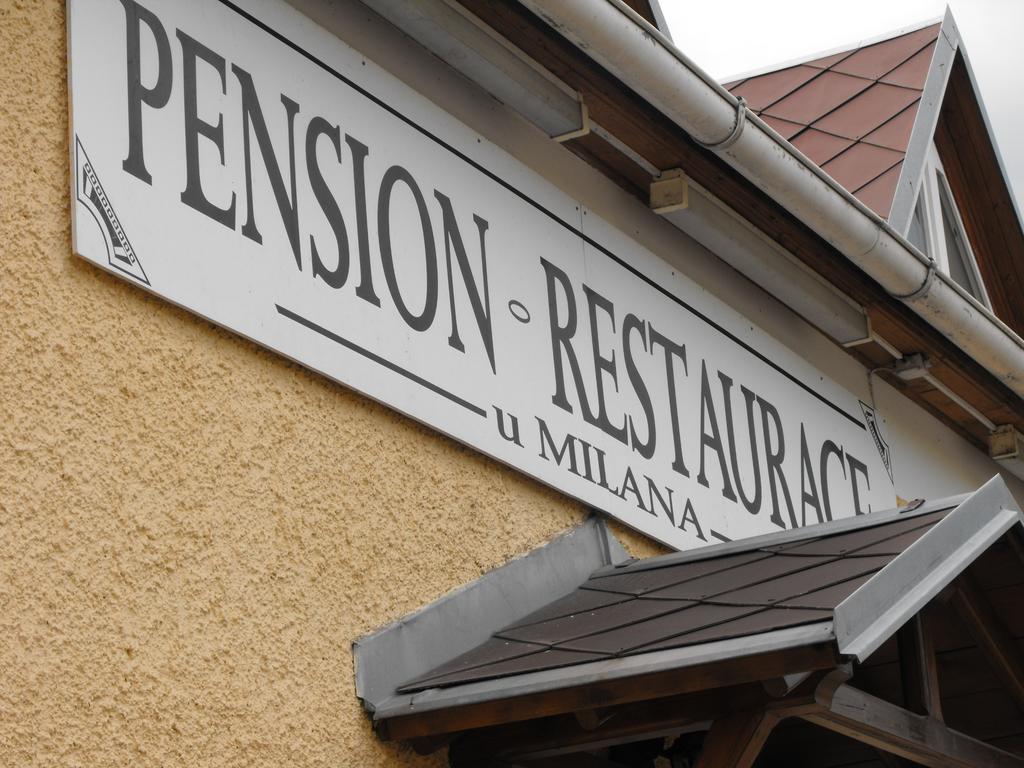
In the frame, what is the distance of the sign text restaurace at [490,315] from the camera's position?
388cm

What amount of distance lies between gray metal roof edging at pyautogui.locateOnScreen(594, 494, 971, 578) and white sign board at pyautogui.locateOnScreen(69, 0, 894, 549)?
0.35 m

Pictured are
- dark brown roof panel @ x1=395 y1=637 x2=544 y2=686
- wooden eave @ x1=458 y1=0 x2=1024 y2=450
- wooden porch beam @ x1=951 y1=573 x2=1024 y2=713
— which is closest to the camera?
dark brown roof panel @ x1=395 y1=637 x2=544 y2=686

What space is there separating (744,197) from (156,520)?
9.95ft

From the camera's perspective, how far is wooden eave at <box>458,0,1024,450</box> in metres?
4.91

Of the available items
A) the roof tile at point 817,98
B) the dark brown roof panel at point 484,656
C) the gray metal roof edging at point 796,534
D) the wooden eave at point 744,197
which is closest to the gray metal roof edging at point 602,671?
the dark brown roof panel at point 484,656

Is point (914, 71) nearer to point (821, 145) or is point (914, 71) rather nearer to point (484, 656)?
point (821, 145)

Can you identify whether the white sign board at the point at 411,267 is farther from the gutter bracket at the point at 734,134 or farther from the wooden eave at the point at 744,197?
the gutter bracket at the point at 734,134

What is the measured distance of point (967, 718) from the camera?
5.04 meters

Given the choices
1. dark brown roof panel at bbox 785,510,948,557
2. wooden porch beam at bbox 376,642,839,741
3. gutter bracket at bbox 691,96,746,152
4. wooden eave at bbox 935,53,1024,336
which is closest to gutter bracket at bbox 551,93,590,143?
gutter bracket at bbox 691,96,746,152

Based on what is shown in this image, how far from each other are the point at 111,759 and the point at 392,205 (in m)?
1.85

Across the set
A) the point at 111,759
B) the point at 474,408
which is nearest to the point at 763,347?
the point at 474,408

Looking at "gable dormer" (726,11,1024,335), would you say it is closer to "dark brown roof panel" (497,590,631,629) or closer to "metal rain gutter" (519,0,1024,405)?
"metal rain gutter" (519,0,1024,405)

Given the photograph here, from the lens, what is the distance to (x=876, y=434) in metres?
6.98

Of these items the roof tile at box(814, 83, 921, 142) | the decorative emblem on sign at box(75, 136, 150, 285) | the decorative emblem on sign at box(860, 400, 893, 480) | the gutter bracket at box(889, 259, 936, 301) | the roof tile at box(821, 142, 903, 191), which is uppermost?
the roof tile at box(814, 83, 921, 142)
